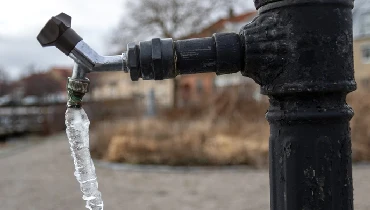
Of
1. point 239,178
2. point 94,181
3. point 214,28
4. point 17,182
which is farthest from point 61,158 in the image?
point 214,28

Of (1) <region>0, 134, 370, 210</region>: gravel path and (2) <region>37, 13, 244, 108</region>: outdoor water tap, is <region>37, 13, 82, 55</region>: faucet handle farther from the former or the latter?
(1) <region>0, 134, 370, 210</region>: gravel path

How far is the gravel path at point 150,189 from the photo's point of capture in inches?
216

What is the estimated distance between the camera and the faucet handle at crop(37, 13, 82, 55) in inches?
29.7

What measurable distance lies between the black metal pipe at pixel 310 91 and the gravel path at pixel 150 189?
14.8 ft

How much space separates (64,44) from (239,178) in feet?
21.3

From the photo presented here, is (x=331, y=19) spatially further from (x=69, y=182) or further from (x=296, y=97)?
(x=69, y=182)

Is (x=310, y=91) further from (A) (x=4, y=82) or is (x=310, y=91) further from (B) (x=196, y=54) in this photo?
(A) (x=4, y=82)

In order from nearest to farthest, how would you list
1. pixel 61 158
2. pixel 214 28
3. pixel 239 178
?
pixel 239 178 → pixel 61 158 → pixel 214 28

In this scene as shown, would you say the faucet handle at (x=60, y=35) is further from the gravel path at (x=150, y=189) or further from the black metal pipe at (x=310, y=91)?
the gravel path at (x=150, y=189)

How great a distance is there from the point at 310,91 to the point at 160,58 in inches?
11.2

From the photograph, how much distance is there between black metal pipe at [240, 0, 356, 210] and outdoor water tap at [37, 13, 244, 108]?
0.04 m

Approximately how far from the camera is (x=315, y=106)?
2.62 feet

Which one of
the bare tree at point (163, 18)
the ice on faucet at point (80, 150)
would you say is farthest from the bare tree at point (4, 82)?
the ice on faucet at point (80, 150)

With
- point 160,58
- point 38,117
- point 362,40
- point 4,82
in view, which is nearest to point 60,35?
point 160,58
